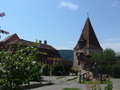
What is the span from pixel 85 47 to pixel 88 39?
2.94 m

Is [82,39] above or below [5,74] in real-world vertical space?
above

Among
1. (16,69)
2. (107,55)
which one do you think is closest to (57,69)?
(107,55)

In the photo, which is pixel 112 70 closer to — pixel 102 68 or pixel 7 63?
pixel 102 68

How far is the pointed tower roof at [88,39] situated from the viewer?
5281 cm

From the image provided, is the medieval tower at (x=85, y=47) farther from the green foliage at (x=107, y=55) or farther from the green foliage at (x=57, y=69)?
the green foliage at (x=57, y=69)

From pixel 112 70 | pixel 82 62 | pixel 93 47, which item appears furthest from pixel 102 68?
pixel 93 47

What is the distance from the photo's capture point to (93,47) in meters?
52.4

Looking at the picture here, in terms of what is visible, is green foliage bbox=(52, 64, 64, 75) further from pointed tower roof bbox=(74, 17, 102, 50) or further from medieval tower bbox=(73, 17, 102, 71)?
pointed tower roof bbox=(74, 17, 102, 50)

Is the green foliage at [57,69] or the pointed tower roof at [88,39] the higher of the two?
the pointed tower roof at [88,39]

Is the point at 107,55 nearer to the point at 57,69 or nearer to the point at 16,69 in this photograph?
the point at 57,69

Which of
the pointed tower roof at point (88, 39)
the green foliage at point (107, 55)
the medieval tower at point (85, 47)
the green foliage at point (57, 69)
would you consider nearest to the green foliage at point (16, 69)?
the green foliage at point (57, 69)

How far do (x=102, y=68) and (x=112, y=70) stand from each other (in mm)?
2072

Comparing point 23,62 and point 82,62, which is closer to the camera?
point 23,62

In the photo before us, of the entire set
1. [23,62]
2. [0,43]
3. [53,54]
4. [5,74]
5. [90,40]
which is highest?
[90,40]
